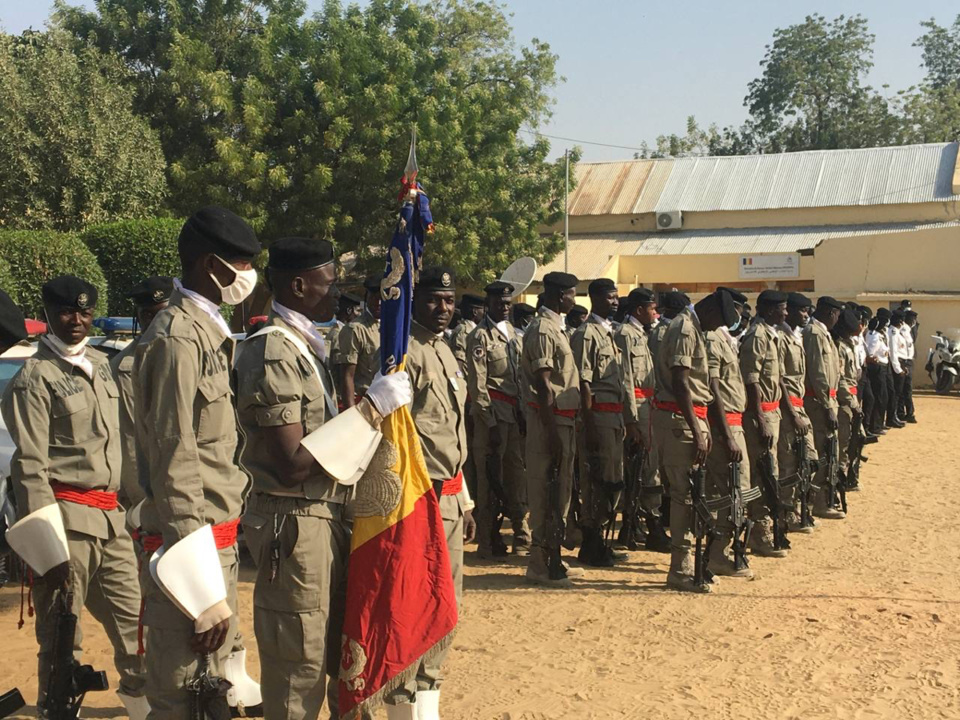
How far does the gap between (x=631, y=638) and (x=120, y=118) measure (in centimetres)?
1765

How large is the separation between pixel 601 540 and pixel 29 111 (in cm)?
1495

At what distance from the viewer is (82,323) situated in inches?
193

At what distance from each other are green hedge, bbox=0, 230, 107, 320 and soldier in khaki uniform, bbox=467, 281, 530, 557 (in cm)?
785

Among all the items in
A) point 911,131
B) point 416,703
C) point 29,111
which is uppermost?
point 911,131

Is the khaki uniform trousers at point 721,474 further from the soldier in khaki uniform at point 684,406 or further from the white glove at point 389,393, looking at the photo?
the white glove at point 389,393

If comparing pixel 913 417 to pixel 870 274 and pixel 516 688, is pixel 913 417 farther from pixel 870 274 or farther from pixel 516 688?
pixel 516 688

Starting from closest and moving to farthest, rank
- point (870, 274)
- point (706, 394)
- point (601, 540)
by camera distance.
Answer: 1. point (706, 394)
2. point (601, 540)
3. point (870, 274)

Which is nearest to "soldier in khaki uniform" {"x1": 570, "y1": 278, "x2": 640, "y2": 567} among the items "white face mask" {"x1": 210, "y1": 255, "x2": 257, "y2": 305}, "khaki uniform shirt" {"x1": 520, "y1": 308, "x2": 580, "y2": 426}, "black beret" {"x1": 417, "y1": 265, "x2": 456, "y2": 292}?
"khaki uniform shirt" {"x1": 520, "y1": 308, "x2": 580, "y2": 426}

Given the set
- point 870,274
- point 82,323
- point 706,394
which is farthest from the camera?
point 870,274

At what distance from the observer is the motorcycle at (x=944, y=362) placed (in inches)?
969

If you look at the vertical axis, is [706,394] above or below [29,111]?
below

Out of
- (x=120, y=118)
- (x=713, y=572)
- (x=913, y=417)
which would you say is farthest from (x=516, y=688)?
(x=120, y=118)

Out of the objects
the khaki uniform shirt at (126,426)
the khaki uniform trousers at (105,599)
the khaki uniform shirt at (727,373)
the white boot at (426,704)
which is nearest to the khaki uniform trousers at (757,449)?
the khaki uniform shirt at (727,373)

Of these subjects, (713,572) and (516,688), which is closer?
(516,688)
